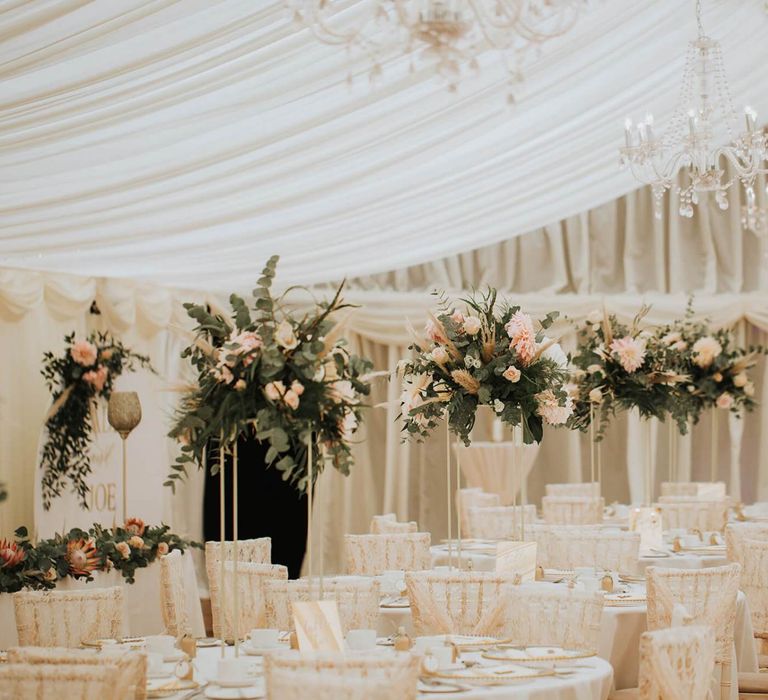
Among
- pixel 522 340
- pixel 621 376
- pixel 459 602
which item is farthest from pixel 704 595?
pixel 621 376

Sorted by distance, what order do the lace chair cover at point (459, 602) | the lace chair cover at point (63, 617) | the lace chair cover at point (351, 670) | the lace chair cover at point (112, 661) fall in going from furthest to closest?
1. the lace chair cover at point (459, 602)
2. the lace chair cover at point (63, 617)
3. the lace chair cover at point (112, 661)
4. the lace chair cover at point (351, 670)

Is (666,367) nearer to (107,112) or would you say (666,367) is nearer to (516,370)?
(516,370)

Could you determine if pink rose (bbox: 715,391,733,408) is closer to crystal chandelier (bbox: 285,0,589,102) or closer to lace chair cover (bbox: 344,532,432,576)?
lace chair cover (bbox: 344,532,432,576)

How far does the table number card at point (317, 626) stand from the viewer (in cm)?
419

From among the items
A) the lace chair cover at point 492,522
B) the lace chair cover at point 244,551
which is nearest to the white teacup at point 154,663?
the lace chair cover at point 244,551

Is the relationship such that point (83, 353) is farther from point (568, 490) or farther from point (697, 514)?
point (568, 490)

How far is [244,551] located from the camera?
7.11m

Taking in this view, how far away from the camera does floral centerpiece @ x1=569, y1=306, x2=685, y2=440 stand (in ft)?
26.0

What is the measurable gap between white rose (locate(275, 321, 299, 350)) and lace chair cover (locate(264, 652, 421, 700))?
1.05 metres

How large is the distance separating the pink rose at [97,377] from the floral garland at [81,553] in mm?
868

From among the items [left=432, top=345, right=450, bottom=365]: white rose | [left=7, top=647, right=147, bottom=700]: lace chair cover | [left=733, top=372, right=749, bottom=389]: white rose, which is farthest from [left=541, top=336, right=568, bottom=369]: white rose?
[left=733, top=372, right=749, bottom=389]: white rose

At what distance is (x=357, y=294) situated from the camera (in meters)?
11.3

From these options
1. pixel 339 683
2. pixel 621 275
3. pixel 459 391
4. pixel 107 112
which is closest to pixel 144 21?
pixel 107 112

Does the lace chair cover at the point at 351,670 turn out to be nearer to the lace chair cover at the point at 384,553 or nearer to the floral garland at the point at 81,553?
the floral garland at the point at 81,553
